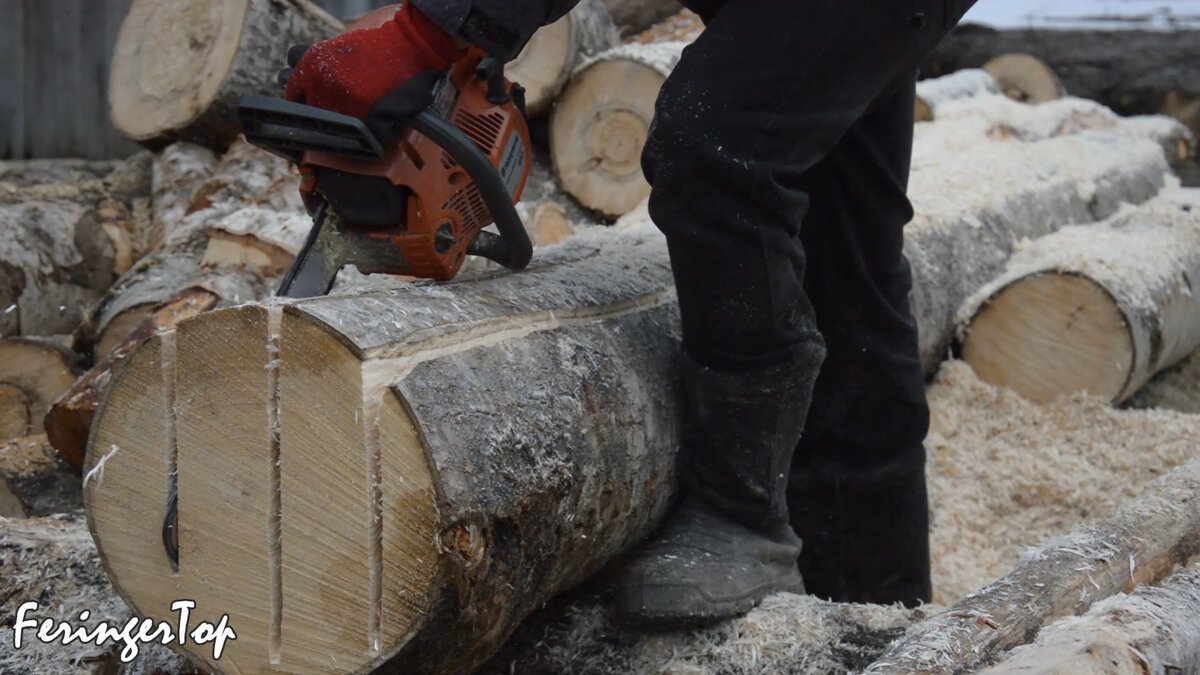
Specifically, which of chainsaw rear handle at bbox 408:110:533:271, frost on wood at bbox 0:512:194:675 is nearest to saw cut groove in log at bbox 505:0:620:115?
chainsaw rear handle at bbox 408:110:533:271

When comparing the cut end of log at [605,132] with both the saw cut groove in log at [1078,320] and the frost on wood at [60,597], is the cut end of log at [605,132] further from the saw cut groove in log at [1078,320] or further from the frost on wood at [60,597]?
the frost on wood at [60,597]

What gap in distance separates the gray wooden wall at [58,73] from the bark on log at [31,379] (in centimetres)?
165

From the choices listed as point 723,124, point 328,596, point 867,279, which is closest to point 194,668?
point 328,596

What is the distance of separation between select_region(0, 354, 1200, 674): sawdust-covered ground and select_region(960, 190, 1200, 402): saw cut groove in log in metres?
0.07

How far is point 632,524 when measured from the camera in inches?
80.4

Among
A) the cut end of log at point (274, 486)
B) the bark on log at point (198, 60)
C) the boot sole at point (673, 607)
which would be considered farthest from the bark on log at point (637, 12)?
the cut end of log at point (274, 486)

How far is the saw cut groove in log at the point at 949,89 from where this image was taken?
584cm

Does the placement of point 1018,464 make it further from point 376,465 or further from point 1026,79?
point 1026,79

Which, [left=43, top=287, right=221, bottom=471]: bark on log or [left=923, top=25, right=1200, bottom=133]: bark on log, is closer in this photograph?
[left=43, top=287, right=221, bottom=471]: bark on log

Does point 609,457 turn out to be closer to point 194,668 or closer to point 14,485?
point 194,668

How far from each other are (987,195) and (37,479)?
3.10 meters

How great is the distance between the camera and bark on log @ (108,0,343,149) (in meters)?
3.86

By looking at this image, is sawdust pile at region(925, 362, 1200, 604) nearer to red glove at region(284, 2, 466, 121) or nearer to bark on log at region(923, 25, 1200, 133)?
red glove at region(284, 2, 466, 121)

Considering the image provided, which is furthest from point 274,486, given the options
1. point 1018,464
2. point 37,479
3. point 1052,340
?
point 1052,340
